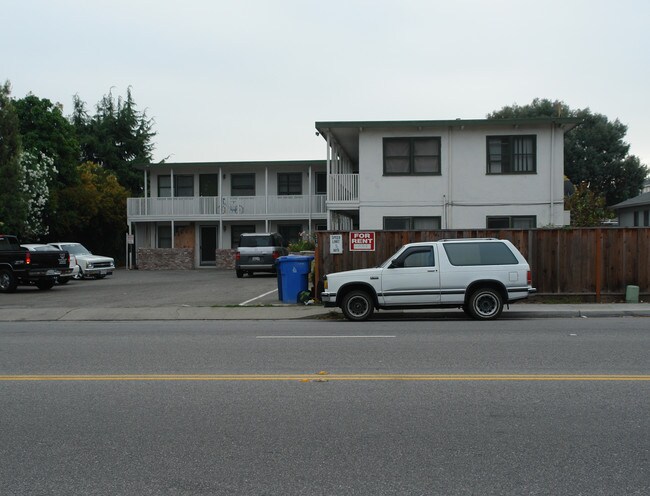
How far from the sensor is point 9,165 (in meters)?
30.6

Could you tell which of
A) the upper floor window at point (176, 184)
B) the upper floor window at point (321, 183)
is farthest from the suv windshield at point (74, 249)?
the upper floor window at point (321, 183)

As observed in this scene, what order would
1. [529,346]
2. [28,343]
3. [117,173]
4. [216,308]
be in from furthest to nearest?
[117,173]
[216,308]
[28,343]
[529,346]

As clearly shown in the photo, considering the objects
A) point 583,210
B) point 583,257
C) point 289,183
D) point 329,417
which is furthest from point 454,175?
point 329,417

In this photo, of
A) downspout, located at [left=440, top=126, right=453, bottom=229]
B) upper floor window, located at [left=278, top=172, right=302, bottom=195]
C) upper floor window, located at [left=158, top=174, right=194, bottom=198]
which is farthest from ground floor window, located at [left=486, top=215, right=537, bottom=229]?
upper floor window, located at [left=158, top=174, right=194, bottom=198]

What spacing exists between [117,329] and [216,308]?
3635 mm

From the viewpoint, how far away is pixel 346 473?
491 cm

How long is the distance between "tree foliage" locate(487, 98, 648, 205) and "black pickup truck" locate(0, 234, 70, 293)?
39.9m

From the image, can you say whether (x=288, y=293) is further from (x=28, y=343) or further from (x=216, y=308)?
(x=28, y=343)

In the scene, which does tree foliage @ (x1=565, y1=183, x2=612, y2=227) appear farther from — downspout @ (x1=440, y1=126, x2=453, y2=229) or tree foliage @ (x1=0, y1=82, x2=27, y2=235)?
tree foliage @ (x1=0, y1=82, x2=27, y2=235)

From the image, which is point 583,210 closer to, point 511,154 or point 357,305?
point 511,154

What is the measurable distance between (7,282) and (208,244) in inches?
648

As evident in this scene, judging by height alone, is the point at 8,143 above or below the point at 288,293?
above

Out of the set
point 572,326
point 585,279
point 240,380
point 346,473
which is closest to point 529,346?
point 572,326

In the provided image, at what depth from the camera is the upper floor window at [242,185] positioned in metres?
38.4
